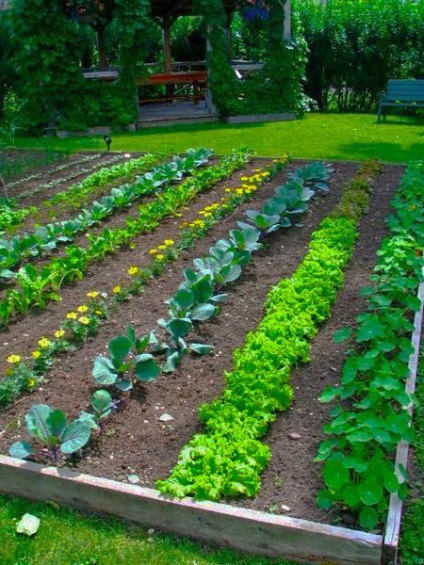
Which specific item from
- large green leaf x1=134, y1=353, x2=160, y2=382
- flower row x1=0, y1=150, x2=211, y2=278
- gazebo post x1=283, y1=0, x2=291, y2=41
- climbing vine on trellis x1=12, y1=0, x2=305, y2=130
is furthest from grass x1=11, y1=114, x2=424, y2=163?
large green leaf x1=134, y1=353, x2=160, y2=382

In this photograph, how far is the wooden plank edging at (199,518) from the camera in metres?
2.71

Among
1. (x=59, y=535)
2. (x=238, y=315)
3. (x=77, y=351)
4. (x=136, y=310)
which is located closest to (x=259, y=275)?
(x=238, y=315)

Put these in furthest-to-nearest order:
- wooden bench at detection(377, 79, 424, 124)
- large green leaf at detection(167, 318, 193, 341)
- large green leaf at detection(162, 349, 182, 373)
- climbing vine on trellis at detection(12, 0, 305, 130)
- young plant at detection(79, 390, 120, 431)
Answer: wooden bench at detection(377, 79, 424, 124) < climbing vine on trellis at detection(12, 0, 305, 130) < large green leaf at detection(167, 318, 193, 341) < large green leaf at detection(162, 349, 182, 373) < young plant at detection(79, 390, 120, 431)

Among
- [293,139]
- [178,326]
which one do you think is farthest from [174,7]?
[178,326]

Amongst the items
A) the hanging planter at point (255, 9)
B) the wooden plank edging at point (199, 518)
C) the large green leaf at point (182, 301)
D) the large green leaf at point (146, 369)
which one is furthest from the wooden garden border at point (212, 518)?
the hanging planter at point (255, 9)

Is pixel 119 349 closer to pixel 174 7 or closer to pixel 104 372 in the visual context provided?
pixel 104 372

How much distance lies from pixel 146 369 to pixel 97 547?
1.20 m

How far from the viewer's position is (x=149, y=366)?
393 centimetres

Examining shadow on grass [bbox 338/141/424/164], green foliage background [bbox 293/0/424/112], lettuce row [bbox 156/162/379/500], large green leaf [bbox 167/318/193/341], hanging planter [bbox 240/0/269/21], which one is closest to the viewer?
lettuce row [bbox 156/162/379/500]

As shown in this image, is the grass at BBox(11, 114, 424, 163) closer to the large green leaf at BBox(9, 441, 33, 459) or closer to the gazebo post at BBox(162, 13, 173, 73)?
the gazebo post at BBox(162, 13, 173, 73)

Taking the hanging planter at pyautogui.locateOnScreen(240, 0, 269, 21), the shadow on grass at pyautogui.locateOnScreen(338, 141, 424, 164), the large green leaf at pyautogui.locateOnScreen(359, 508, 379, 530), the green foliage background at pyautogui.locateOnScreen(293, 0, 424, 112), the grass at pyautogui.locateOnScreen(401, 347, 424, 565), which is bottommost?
the grass at pyautogui.locateOnScreen(401, 347, 424, 565)

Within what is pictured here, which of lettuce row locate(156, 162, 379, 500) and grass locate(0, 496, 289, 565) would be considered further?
lettuce row locate(156, 162, 379, 500)

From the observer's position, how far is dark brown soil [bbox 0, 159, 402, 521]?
10.8ft

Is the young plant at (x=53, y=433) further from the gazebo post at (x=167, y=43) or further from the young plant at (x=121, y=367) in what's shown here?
the gazebo post at (x=167, y=43)
